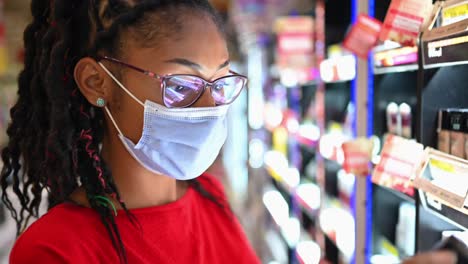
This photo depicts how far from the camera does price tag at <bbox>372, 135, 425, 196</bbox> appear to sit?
1.50m

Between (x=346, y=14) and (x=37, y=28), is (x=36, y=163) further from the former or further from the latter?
(x=346, y=14)

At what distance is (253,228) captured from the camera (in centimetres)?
573

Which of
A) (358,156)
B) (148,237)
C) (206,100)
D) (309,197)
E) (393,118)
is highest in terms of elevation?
(206,100)

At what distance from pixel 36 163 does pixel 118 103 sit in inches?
13.6

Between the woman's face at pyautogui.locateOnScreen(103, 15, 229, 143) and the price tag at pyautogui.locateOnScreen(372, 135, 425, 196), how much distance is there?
0.65 meters

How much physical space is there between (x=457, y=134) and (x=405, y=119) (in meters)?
0.53

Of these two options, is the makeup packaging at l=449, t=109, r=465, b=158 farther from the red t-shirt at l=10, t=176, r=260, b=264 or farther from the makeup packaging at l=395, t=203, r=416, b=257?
the red t-shirt at l=10, t=176, r=260, b=264

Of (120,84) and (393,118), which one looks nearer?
(120,84)

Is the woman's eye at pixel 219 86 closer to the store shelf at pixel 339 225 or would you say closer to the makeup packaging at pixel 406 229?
the makeup packaging at pixel 406 229

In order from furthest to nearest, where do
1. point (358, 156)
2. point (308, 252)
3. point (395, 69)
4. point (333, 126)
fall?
point (308, 252) → point (333, 126) → point (358, 156) → point (395, 69)

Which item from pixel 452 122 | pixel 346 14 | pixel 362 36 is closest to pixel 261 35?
pixel 346 14

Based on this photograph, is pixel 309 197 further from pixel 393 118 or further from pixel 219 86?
pixel 219 86

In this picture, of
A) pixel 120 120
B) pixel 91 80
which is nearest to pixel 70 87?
pixel 91 80

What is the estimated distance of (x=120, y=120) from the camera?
1.33 metres
